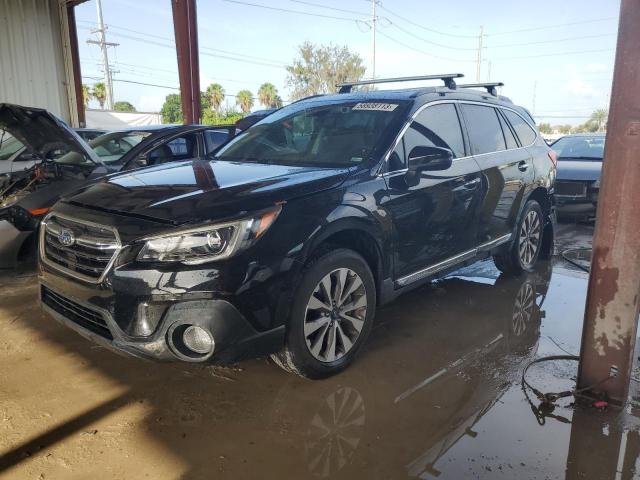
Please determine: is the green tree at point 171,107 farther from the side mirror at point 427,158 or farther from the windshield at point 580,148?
the side mirror at point 427,158

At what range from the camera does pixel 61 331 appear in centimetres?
379

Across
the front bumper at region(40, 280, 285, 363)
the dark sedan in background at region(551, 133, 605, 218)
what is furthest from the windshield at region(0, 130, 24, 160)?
the dark sedan in background at region(551, 133, 605, 218)

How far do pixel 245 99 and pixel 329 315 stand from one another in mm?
54468

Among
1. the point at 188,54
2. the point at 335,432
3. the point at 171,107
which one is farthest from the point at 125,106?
the point at 335,432

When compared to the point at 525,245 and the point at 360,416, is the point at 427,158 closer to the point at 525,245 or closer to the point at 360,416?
the point at 360,416

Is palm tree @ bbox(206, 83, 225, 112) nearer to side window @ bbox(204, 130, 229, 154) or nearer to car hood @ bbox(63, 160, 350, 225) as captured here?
side window @ bbox(204, 130, 229, 154)

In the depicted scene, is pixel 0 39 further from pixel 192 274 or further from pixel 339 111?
pixel 192 274

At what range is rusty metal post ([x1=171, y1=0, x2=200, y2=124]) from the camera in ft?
37.1

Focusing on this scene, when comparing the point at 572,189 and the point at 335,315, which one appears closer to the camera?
the point at 335,315

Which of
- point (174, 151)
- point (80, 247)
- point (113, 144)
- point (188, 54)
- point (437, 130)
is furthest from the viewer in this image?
point (188, 54)

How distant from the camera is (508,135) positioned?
4.84 m

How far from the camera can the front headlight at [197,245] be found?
8.23 feet

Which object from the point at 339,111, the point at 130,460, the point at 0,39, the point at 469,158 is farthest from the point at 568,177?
the point at 0,39

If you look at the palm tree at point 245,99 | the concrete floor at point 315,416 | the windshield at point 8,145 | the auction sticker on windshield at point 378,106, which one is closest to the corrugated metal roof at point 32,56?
the windshield at point 8,145
